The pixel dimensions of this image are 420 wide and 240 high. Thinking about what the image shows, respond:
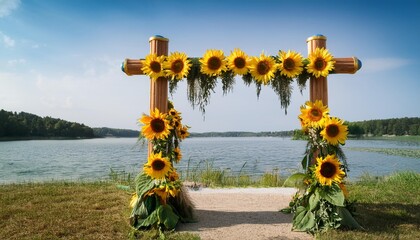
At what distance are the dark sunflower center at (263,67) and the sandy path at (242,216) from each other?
2556 millimetres

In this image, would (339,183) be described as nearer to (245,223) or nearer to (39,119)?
(245,223)

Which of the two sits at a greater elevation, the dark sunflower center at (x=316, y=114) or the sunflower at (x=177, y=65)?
the sunflower at (x=177, y=65)

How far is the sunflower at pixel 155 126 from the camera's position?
5.30 meters

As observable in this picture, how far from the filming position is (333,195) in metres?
5.07

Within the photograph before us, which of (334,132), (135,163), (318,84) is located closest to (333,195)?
(334,132)

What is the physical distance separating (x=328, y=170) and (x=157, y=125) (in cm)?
280

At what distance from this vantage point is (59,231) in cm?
496

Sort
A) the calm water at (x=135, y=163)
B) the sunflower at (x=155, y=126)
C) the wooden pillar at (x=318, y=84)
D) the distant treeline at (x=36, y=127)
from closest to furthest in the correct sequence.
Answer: the sunflower at (x=155, y=126), the wooden pillar at (x=318, y=84), the calm water at (x=135, y=163), the distant treeline at (x=36, y=127)

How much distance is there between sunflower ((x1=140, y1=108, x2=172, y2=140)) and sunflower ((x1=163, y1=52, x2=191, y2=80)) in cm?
70

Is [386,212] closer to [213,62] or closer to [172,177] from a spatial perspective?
[172,177]

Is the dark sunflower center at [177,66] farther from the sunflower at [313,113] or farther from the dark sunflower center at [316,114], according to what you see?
the dark sunflower center at [316,114]

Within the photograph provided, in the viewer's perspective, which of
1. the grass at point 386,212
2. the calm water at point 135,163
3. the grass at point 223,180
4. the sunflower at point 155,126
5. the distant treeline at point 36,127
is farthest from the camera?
the distant treeline at point 36,127

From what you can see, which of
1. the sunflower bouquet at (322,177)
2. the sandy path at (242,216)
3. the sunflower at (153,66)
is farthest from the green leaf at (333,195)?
the sunflower at (153,66)

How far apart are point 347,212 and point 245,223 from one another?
64.2 inches
